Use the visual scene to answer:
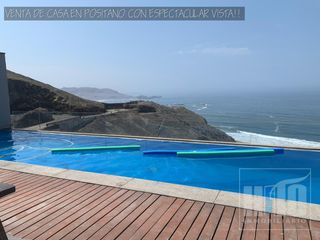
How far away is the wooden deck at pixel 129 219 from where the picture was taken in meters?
3.40

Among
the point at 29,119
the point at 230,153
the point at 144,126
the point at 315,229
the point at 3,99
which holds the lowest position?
the point at 144,126

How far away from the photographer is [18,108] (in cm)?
3138

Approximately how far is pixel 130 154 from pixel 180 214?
233 inches

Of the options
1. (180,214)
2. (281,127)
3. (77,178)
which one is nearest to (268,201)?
(180,214)

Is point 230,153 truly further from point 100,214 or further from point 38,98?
point 38,98

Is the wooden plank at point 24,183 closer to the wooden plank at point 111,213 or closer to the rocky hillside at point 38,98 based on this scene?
the wooden plank at point 111,213

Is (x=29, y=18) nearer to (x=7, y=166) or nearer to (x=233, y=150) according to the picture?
(x=7, y=166)

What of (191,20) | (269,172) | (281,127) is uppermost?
(191,20)

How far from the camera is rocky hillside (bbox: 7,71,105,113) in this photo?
3206cm

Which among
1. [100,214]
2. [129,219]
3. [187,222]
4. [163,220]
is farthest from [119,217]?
[187,222]

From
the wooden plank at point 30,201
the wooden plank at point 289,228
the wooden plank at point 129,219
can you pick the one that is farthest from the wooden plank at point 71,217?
the wooden plank at point 289,228

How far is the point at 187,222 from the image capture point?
367cm

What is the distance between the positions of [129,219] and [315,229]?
2.20 meters

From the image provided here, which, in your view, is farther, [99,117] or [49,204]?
[99,117]
